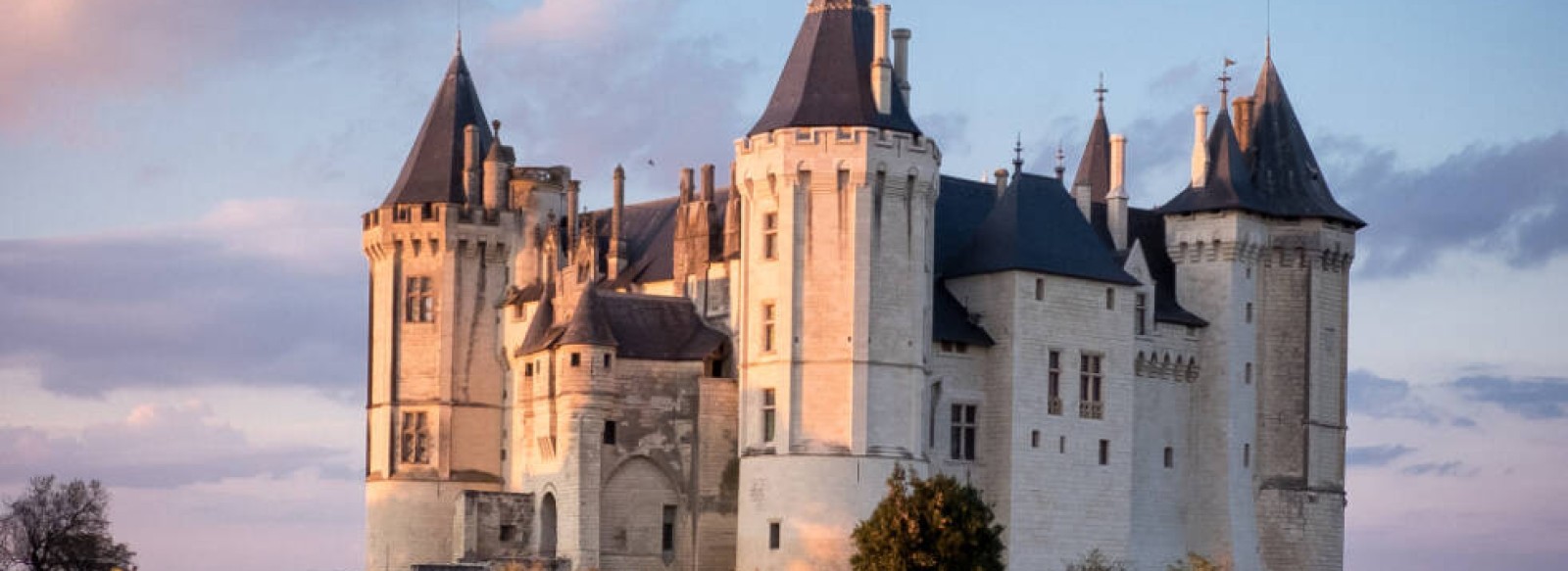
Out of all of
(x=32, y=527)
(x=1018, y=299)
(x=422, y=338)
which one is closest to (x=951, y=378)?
(x=1018, y=299)

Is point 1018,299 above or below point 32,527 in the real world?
above

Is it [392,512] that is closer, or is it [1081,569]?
[1081,569]

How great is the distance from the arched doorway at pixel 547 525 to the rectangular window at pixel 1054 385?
1398cm

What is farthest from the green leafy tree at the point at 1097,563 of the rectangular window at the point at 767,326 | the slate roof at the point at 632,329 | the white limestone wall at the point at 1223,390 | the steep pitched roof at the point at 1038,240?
the slate roof at the point at 632,329

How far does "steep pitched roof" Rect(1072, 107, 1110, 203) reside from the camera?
3846 inches

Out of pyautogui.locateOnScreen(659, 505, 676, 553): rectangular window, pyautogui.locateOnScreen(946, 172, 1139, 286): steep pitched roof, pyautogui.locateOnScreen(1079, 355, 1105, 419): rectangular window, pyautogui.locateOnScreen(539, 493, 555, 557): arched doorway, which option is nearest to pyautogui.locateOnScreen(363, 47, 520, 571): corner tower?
pyautogui.locateOnScreen(539, 493, 555, 557): arched doorway

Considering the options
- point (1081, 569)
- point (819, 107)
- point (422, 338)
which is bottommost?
point (1081, 569)

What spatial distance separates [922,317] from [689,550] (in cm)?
912

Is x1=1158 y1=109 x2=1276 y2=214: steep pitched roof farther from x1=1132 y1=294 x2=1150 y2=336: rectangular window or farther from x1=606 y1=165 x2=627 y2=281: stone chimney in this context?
x1=606 y1=165 x2=627 y2=281: stone chimney

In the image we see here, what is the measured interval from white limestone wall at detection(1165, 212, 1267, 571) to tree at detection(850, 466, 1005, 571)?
13.9 metres

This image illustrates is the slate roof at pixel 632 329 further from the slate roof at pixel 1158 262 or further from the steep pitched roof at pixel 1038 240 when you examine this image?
the slate roof at pixel 1158 262

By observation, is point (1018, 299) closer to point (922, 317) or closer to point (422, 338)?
point (922, 317)

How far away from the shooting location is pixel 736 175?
83750 millimetres

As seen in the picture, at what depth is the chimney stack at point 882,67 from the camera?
3243 inches
